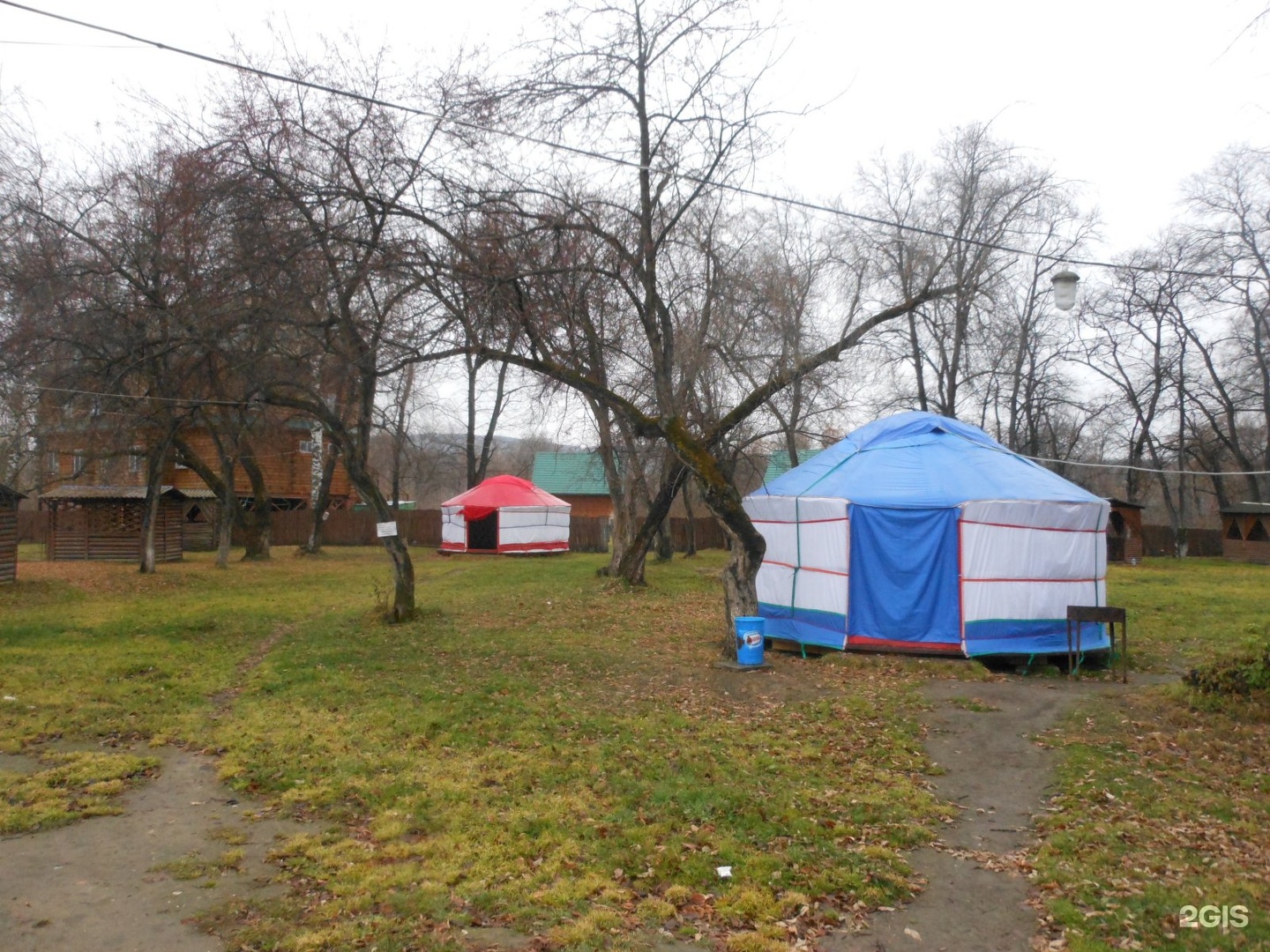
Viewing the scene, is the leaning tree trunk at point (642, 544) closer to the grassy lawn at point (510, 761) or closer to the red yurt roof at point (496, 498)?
the grassy lawn at point (510, 761)

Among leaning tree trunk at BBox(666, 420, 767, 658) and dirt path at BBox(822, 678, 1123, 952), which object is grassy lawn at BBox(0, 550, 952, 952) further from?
leaning tree trunk at BBox(666, 420, 767, 658)

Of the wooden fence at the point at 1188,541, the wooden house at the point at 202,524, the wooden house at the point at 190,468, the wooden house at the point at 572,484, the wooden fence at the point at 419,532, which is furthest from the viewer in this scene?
the wooden house at the point at 572,484

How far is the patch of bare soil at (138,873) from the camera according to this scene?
4.10 meters

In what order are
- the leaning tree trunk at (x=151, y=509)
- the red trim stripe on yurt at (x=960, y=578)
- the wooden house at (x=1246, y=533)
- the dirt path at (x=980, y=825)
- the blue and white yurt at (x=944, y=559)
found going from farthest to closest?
the wooden house at (x=1246, y=533)
the leaning tree trunk at (x=151, y=509)
the blue and white yurt at (x=944, y=559)
the red trim stripe on yurt at (x=960, y=578)
the dirt path at (x=980, y=825)

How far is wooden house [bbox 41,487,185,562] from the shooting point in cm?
2647

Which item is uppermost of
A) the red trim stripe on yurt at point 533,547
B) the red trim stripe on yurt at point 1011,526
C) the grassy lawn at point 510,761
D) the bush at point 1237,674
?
the red trim stripe on yurt at point 1011,526

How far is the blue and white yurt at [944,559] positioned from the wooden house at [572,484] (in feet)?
112

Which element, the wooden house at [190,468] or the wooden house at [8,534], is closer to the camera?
the wooden house at [8,534]

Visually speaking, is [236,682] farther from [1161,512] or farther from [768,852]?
[1161,512]

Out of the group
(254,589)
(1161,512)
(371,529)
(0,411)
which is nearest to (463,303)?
(254,589)

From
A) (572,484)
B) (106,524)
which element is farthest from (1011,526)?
(572,484)

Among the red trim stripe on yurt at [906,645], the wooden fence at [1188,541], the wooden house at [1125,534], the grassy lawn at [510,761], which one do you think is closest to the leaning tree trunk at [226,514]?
the grassy lawn at [510,761]

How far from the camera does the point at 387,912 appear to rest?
4.39 meters

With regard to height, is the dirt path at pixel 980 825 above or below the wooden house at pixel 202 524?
below
